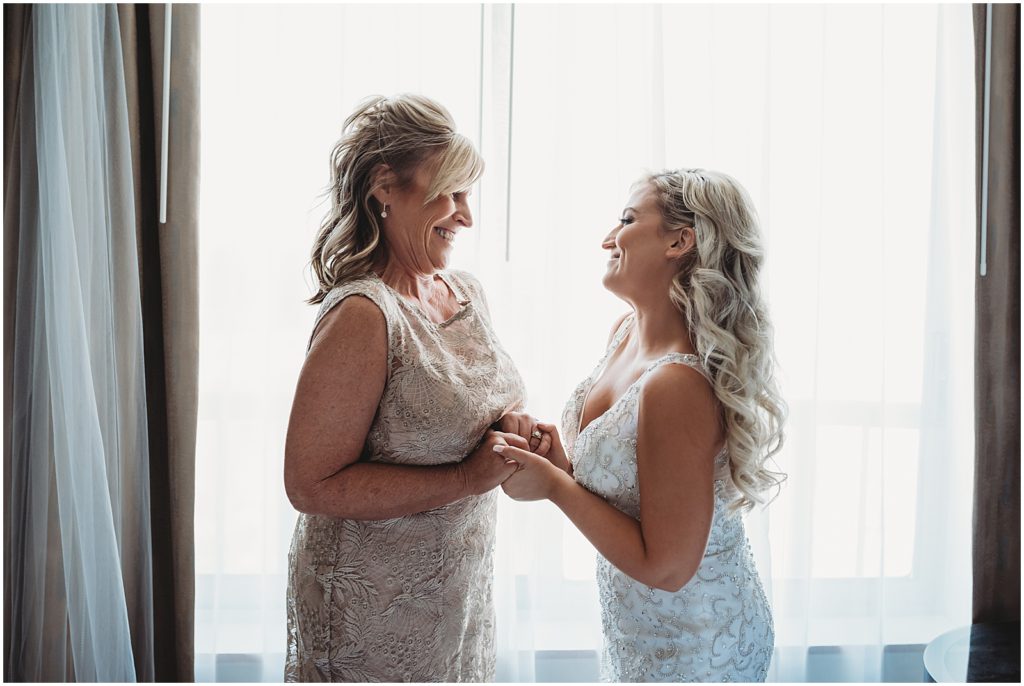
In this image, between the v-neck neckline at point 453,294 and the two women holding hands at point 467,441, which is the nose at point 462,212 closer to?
the two women holding hands at point 467,441

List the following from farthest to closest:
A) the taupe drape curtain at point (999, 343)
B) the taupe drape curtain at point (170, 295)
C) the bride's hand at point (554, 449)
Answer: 1. the taupe drape curtain at point (999, 343)
2. the taupe drape curtain at point (170, 295)
3. the bride's hand at point (554, 449)

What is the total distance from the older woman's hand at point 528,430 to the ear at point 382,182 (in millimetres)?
502

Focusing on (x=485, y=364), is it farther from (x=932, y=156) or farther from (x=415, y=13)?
(x=932, y=156)

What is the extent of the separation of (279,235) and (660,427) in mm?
1350

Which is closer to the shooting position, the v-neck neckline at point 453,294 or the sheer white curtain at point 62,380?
the v-neck neckline at point 453,294

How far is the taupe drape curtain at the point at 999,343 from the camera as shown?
2.21 metres

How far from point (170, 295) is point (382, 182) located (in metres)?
1.00

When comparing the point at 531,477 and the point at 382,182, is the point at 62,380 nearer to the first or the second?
the point at 382,182

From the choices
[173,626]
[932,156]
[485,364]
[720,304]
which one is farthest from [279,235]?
[932,156]

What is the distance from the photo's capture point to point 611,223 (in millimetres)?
2209

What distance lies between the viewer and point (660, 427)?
132 centimetres

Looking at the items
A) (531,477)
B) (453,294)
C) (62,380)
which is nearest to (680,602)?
(531,477)

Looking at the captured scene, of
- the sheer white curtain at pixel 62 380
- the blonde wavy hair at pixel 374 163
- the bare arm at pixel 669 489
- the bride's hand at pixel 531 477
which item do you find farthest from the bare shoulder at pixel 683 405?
the sheer white curtain at pixel 62 380

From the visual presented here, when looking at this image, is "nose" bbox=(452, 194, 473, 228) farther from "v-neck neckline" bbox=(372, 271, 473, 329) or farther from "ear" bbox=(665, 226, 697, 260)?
"ear" bbox=(665, 226, 697, 260)
